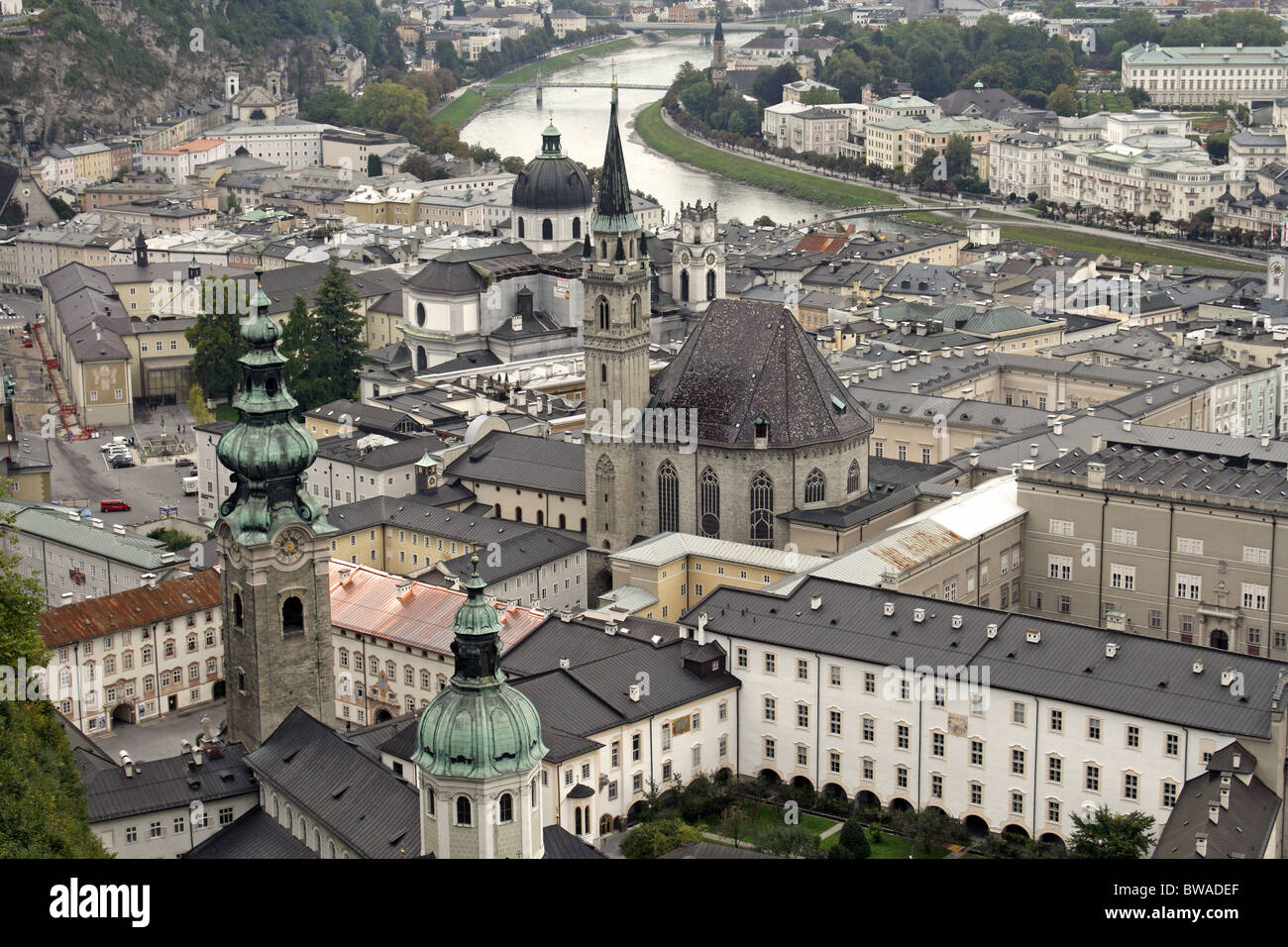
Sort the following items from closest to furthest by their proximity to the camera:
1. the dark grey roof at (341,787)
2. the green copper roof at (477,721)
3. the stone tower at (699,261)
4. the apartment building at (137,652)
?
the green copper roof at (477,721), the dark grey roof at (341,787), the apartment building at (137,652), the stone tower at (699,261)

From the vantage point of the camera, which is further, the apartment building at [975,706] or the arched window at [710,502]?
the arched window at [710,502]

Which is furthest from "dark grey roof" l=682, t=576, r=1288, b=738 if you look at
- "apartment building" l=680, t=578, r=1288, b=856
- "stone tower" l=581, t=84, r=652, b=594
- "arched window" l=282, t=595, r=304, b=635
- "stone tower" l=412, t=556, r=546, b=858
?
"stone tower" l=412, t=556, r=546, b=858

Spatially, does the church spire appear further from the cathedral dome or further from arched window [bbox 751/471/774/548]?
the cathedral dome

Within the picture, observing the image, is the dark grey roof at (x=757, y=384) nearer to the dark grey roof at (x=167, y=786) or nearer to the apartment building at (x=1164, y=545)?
the apartment building at (x=1164, y=545)

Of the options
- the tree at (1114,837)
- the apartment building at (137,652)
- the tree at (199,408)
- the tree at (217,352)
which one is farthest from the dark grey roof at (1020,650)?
the tree at (217,352)

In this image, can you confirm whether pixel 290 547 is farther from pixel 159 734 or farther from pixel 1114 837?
pixel 1114 837

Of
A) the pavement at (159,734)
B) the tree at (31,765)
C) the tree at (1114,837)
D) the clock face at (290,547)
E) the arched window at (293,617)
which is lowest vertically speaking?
the pavement at (159,734)

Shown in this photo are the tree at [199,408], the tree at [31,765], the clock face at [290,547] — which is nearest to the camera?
the tree at [31,765]

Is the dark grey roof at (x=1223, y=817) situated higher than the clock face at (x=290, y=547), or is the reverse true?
the clock face at (x=290, y=547)
